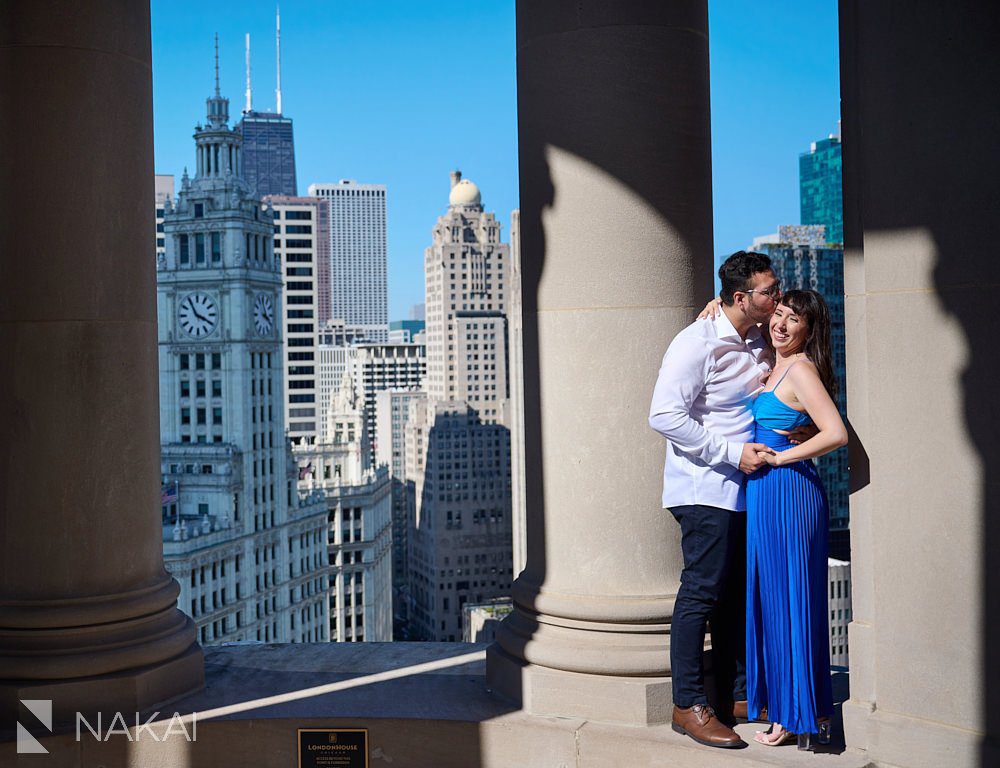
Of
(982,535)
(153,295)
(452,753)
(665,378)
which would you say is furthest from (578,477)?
(153,295)

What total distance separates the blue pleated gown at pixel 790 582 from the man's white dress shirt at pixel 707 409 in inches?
14.7

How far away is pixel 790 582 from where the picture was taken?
12617 millimetres

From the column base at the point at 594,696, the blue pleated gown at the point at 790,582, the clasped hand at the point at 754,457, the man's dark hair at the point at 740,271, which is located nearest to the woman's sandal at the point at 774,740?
the blue pleated gown at the point at 790,582

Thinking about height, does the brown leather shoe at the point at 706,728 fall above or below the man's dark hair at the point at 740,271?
below

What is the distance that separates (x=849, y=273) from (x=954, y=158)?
1595 millimetres

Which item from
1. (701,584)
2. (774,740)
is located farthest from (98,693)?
(774,740)

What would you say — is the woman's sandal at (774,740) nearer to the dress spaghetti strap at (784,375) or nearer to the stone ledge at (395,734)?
the stone ledge at (395,734)

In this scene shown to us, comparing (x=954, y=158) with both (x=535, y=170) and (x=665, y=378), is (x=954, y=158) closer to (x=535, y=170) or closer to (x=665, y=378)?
(x=665, y=378)

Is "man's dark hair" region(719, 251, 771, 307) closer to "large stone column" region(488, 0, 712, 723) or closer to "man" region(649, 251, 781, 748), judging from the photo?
"man" region(649, 251, 781, 748)

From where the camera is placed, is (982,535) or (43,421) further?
(43,421)

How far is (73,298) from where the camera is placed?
14781 mm

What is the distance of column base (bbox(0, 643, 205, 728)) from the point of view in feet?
A: 47.0

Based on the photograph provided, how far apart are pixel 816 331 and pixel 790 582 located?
2.62m

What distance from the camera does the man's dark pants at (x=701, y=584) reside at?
Result: 42.4ft
